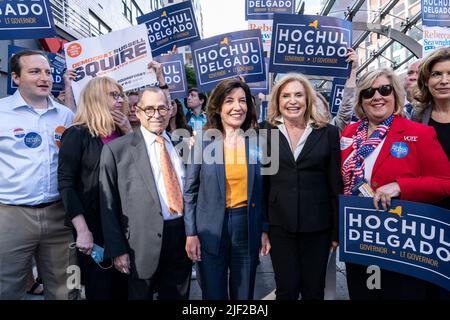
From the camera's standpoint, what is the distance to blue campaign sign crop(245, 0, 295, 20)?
21.9 feet

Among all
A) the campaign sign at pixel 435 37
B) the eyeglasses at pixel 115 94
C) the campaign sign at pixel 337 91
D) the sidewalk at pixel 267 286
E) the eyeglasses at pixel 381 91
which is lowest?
the sidewalk at pixel 267 286

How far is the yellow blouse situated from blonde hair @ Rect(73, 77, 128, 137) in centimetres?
96

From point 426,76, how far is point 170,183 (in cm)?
200

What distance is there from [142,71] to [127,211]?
2.45 metres

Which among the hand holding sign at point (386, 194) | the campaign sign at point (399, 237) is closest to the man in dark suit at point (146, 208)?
the campaign sign at point (399, 237)

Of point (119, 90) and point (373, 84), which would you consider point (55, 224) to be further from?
point (373, 84)

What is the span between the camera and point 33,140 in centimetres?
253

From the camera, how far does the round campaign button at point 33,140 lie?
8.25 feet

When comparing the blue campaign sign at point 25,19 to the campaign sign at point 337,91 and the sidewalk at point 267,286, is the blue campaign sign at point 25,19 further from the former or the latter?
the campaign sign at point 337,91

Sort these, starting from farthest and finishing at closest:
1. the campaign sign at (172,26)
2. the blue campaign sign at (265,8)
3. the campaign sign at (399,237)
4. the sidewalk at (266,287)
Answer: the blue campaign sign at (265,8) < the campaign sign at (172,26) < the sidewalk at (266,287) < the campaign sign at (399,237)

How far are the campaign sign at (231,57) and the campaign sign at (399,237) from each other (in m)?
3.08

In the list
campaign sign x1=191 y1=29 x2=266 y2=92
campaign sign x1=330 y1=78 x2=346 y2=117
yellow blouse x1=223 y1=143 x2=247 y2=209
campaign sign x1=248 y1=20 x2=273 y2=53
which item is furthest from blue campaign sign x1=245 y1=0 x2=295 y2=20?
yellow blouse x1=223 y1=143 x2=247 y2=209

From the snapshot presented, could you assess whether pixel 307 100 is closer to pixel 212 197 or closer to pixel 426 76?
→ pixel 426 76
